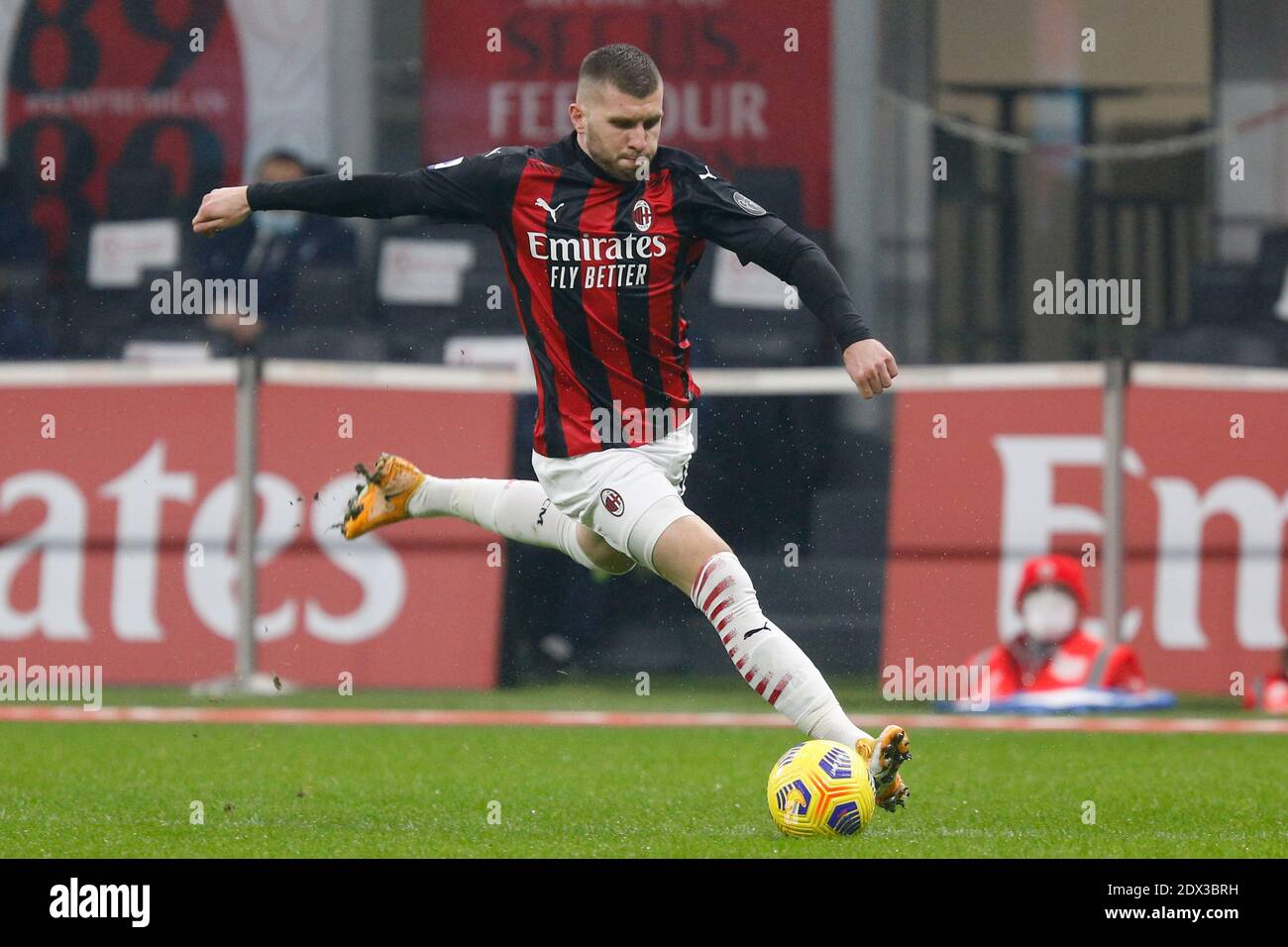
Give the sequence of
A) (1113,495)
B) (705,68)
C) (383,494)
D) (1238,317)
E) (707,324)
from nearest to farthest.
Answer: (383,494)
(1113,495)
(707,324)
(1238,317)
(705,68)

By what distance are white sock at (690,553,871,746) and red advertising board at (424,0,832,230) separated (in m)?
7.95

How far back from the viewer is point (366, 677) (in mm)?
11094

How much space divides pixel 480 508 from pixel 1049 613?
159 inches

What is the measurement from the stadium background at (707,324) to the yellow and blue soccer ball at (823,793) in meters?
3.34

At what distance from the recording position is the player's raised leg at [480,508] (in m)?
7.09

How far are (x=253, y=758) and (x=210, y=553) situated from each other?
3.45 m

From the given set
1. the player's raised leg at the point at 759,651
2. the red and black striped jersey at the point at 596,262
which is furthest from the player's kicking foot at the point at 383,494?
the player's raised leg at the point at 759,651

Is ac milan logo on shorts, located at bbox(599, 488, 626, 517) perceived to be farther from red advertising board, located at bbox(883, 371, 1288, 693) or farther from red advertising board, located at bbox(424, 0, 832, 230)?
red advertising board, located at bbox(424, 0, 832, 230)

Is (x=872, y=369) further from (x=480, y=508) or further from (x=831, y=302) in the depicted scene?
(x=480, y=508)

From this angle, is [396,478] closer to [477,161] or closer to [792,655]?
[477,161]

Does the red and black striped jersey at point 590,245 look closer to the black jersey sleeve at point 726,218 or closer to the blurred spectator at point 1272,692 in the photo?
the black jersey sleeve at point 726,218

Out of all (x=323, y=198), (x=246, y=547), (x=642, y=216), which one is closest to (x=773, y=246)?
(x=642, y=216)

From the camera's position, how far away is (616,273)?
21.1ft
